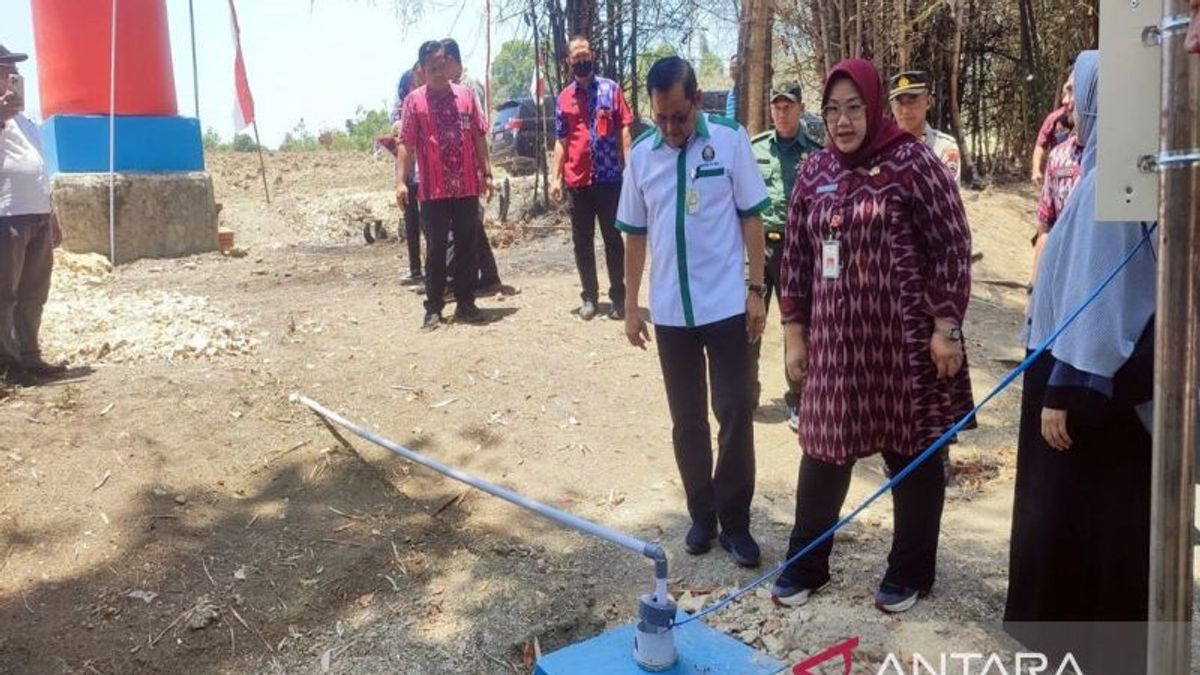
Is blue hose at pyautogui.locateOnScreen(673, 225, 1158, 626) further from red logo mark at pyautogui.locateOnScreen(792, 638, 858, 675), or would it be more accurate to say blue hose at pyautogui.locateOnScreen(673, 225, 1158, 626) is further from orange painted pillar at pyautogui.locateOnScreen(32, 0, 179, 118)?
orange painted pillar at pyautogui.locateOnScreen(32, 0, 179, 118)

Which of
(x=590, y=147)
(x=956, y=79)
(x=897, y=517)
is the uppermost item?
(x=956, y=79)

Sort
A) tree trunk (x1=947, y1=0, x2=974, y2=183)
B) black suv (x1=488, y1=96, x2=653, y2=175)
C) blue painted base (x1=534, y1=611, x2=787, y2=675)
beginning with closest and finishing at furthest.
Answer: blue painted base (x1=534, y1=611, x2=787, y2=675)
tree trunk (x1=947, y1=0, x2=974, y2=183)
black suv (x1=488, y1=96, x2=653, y2=175)

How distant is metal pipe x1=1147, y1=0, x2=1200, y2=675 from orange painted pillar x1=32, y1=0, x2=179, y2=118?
9443 millimetres

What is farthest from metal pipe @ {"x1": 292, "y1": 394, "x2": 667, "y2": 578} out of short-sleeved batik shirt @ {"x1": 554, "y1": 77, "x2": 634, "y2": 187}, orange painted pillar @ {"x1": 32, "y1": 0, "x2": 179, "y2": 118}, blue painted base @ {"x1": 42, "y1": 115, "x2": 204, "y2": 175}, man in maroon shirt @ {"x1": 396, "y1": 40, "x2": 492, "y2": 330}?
orange painted pillar @ {"x1": 32, "y1": 0, "x2": 179, "y2": 118}

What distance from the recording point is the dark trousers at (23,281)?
17.2ft

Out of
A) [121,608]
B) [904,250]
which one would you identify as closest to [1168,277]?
[904,250]

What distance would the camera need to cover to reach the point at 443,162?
605 centimetres

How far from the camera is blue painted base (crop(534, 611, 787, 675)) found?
2.63m

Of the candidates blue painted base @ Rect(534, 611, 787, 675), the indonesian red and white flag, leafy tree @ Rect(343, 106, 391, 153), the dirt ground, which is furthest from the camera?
leafy tree @ Rect(343, 106, 391, 153)

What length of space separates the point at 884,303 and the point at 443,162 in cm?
374

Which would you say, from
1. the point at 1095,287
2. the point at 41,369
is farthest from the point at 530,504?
the point at 41,369

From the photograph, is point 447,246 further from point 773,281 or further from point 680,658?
point 680,658

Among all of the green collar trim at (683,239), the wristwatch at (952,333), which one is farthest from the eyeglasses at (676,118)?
the wristwatch at (952,333)

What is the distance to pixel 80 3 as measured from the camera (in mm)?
9008
